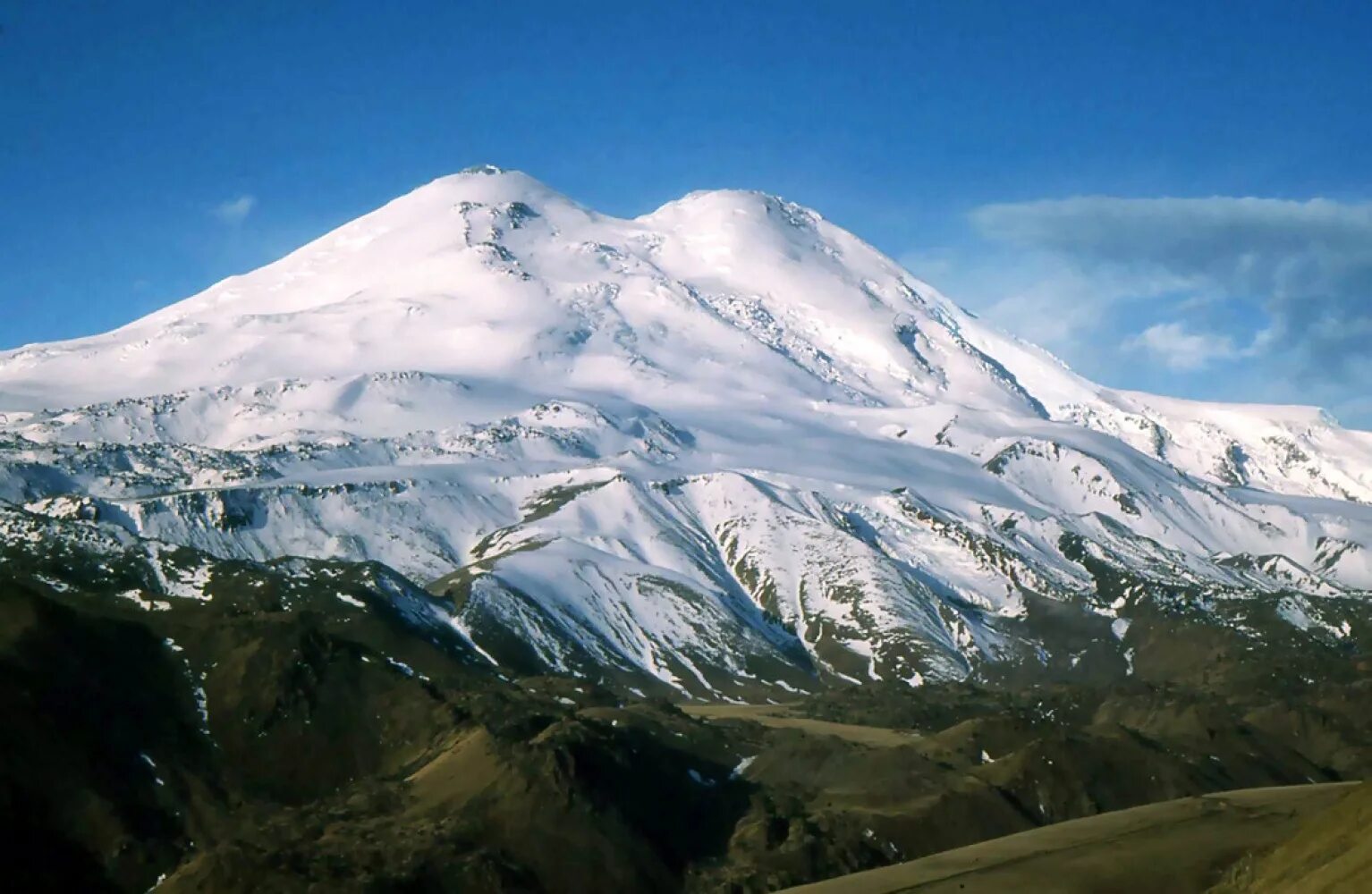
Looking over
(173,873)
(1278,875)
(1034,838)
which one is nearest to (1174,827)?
(1034,838)

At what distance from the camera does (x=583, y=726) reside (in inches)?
7598

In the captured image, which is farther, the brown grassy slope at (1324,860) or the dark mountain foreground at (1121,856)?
the dark mountain foreground at (1121,856)

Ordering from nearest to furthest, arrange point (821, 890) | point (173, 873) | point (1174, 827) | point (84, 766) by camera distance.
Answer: point (821, 890) < point (1174, 827) < point (173, 873) < point (84, 766)

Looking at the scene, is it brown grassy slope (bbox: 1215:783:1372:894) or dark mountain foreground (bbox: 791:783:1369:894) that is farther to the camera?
dark mountain foreground (bbox: 791:783:1369:894)


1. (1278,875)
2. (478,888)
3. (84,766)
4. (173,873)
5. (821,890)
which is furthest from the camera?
(84,766)

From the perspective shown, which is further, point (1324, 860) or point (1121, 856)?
point (1121, 856)

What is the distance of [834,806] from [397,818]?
2206 inches

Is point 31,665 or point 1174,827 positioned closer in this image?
point 1174,827

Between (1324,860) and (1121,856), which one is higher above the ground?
(1121,856)

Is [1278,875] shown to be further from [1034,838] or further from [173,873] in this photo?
[173,873]

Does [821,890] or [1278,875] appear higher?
[821,890]

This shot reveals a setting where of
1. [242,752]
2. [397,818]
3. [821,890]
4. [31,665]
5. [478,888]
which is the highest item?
[31,665]

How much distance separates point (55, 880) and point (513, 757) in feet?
160

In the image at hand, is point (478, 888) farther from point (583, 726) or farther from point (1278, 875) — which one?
point (1278, 875)
